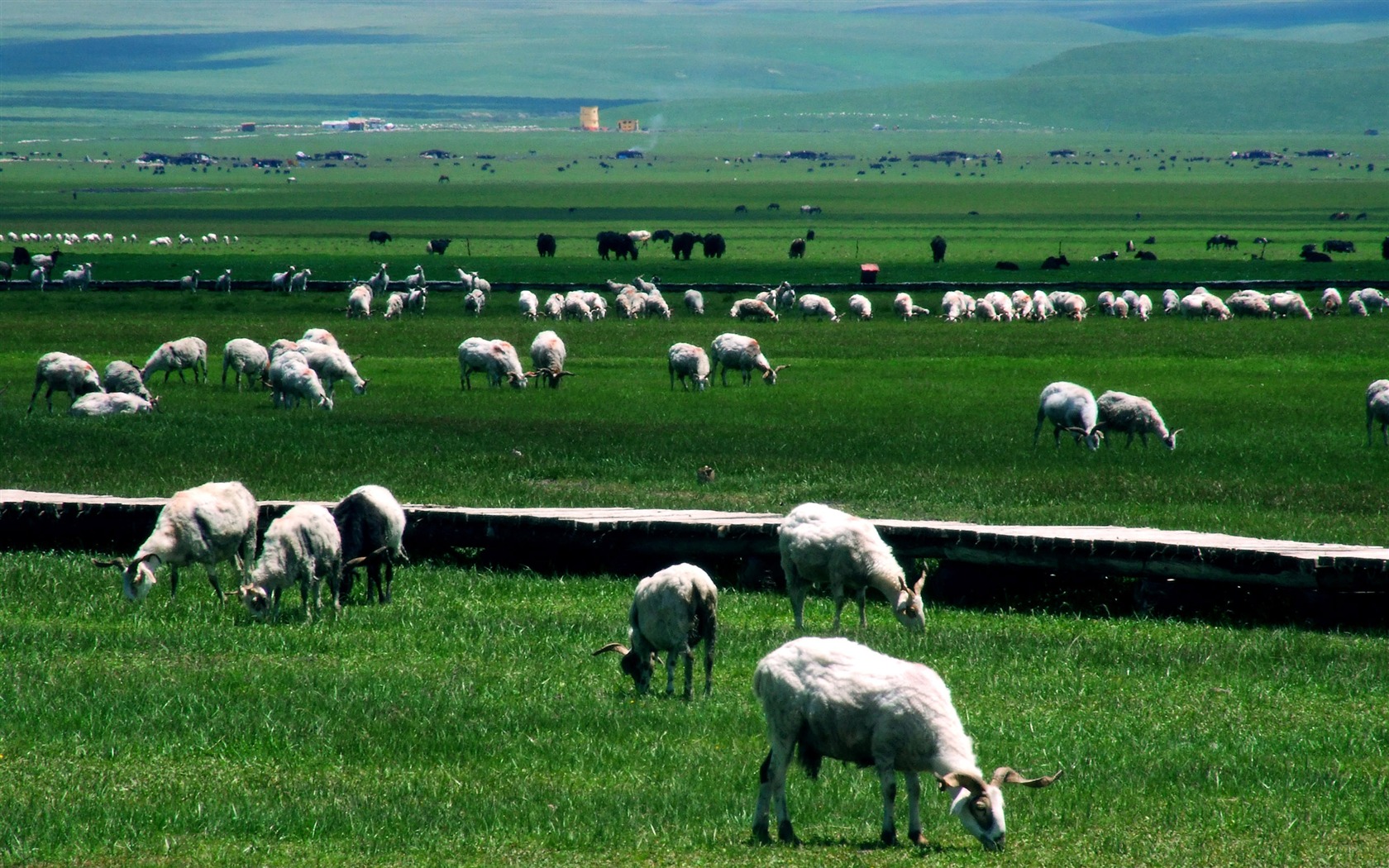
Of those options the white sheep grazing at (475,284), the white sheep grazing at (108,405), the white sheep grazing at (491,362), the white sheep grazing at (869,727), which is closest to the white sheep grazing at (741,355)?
the white sheep grazing at (491,362)

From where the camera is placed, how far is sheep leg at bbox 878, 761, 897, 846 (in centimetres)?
821

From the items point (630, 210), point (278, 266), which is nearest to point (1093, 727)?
point (278, 266)

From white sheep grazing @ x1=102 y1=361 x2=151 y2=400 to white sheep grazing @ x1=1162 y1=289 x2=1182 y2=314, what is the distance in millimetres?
34649

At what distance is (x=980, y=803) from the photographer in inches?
314

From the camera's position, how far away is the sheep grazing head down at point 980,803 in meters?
7.83

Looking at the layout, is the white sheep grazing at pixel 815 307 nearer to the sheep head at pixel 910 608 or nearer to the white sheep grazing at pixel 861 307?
the white sheep grazing at pixel 861 307

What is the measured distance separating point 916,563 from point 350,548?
5.44 meters

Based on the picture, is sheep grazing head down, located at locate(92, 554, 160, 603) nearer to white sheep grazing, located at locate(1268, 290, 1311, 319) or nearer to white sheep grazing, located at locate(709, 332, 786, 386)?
white sheep grazing, located at locate(709, 332, 786, 386)

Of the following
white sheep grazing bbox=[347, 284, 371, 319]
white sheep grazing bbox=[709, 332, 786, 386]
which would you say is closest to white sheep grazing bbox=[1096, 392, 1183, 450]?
white sheep grazing bbox=[709, 332, 786, 386]

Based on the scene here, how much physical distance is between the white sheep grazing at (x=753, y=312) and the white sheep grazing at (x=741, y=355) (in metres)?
15.2

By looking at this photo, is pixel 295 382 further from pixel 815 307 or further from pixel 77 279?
pixel 77 279

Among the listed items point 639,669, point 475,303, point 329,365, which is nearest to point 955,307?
point 475,303

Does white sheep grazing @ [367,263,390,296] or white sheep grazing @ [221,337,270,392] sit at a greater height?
white sheep grazing @ [221,337,270,392]

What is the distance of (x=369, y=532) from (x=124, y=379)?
56.5 feet
